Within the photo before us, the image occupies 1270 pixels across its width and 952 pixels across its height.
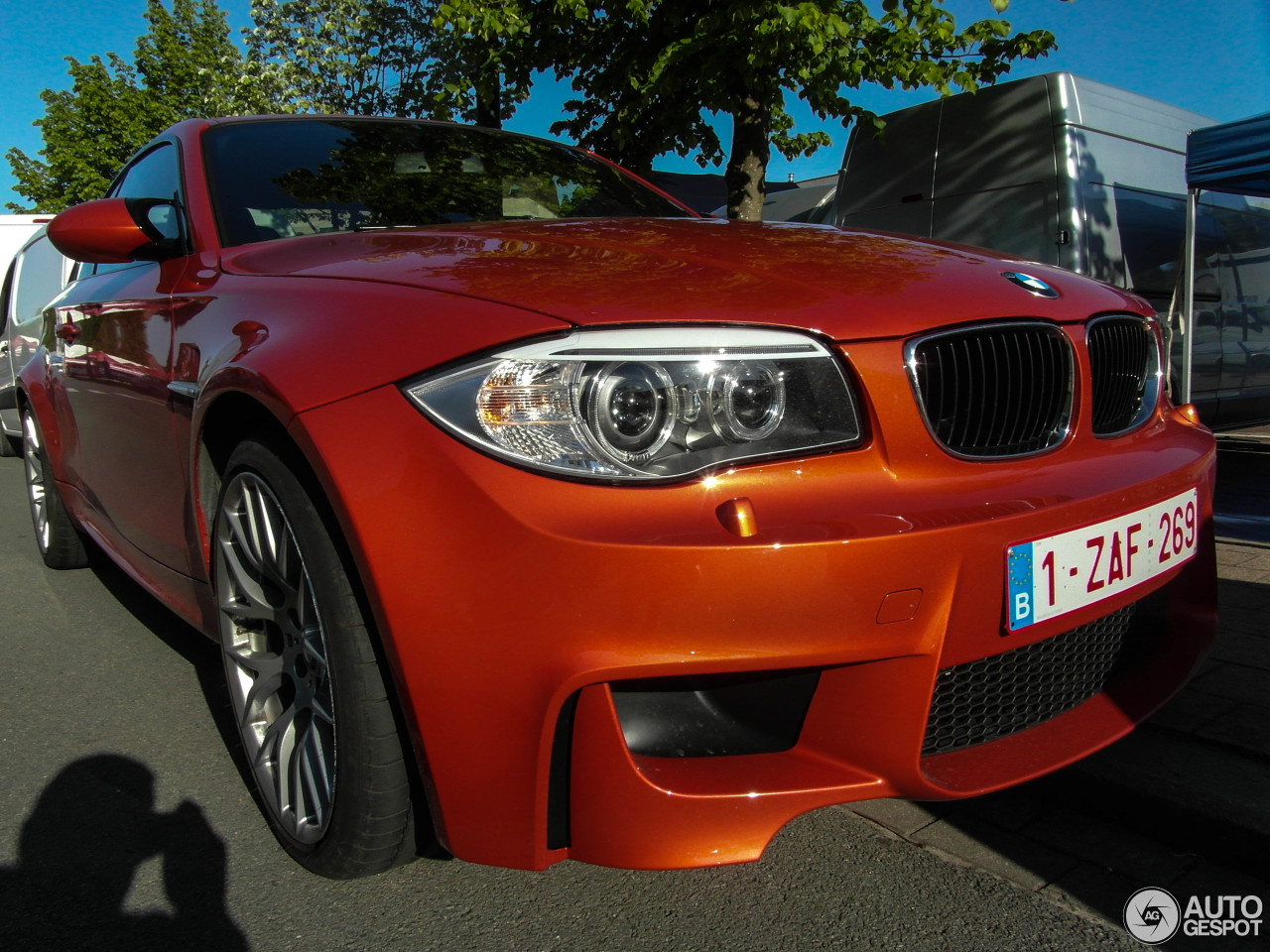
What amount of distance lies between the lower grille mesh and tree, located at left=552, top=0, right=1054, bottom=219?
5494mm

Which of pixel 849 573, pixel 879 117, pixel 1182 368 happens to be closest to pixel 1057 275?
pixel 849 573

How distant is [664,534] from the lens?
1.42 metres

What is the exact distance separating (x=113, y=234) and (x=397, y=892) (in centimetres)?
177

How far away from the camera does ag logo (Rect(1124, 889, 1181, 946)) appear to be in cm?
176

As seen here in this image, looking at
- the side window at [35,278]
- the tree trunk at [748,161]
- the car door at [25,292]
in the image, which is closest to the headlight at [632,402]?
the car door at [25,292]

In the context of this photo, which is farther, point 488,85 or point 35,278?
point 488,85

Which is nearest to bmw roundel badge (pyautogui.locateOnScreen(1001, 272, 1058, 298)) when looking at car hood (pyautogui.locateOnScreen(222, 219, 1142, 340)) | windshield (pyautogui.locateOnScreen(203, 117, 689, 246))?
car hood (pyautogui.locateOnScreen(222, 219, 1142, 340))

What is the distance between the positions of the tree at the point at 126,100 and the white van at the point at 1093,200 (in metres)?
26.0

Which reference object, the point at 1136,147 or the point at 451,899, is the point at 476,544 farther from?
the point at 1136,147

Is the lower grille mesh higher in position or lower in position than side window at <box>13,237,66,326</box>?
lower

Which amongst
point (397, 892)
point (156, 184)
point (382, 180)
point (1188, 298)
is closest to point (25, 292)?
point (156, 184)

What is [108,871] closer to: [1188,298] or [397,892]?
[397,892]

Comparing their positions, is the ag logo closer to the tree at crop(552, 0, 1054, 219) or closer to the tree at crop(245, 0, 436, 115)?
the tree at crop(552, 0, 1054, 219)

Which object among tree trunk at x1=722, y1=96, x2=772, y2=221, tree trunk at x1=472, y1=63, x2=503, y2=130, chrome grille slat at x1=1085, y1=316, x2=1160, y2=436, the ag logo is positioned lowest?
the ag logo
